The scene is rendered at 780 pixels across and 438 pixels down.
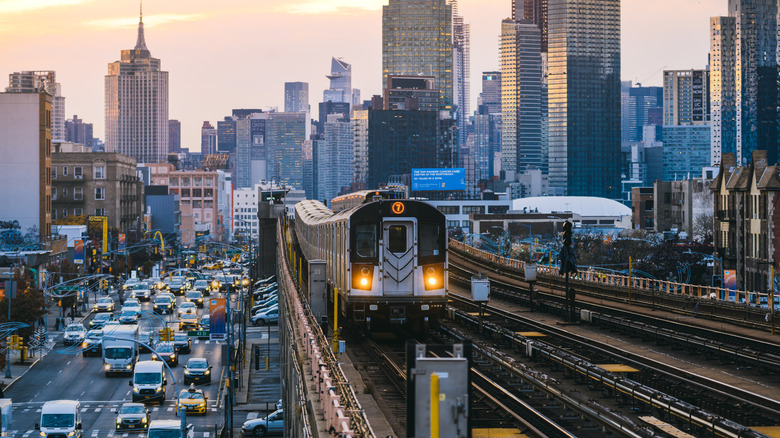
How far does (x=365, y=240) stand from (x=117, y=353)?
31.1 meters

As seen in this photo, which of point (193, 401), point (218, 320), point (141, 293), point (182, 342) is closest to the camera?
point (193, 401)

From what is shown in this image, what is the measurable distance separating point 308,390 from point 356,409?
2.81 m

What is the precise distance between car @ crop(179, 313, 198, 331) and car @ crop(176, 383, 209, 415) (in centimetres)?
2090

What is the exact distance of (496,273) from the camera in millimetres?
74375

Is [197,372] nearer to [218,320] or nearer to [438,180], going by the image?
[218,320]

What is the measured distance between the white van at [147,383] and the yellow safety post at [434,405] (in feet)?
131

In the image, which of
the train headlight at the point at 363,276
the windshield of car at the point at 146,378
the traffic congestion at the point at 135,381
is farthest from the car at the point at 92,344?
the train headlight at the point at 363,276

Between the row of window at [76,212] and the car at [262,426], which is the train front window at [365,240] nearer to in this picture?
the car at [262,426]

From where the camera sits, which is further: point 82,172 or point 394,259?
point 82,172

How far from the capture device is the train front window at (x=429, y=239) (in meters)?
30.5

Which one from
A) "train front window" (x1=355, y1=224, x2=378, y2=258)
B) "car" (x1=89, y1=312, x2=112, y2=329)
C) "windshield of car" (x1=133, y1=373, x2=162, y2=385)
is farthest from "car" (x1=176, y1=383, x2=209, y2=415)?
"car" (x1=89, y1=312, x2=112, y2=329)

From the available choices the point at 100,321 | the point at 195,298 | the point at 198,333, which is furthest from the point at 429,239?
the point at 195,298

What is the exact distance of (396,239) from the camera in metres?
30.5

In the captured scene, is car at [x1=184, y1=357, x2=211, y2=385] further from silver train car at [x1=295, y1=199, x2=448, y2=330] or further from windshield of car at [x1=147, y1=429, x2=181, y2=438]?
silver train car at [x1=295, y1=199, x2=448, y2=330]
